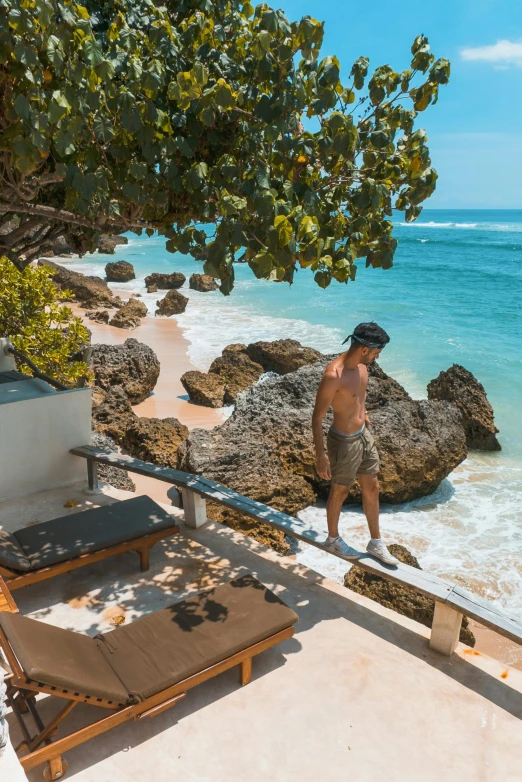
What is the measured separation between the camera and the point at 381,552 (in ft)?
15.1

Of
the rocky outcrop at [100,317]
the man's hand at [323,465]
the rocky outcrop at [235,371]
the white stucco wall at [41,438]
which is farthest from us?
the rocky outcrop at [100,317]

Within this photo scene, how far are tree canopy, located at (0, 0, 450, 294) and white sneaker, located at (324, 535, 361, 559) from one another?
206 cm

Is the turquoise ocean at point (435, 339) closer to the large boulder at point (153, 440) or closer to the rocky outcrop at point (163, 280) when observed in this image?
the rocky outcrop at point (163, 280)

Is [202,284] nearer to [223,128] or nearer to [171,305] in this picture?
[171,305]

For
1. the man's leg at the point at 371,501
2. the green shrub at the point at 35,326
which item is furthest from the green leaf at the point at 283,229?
Answer: the green shrub at the point at 35,326

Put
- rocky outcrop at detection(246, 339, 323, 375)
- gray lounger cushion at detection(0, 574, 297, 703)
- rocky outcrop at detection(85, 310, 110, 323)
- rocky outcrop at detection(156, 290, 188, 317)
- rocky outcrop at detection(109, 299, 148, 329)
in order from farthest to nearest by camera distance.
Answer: rocky outcrop at detection(156, 290, 188, 317) < rocky outcrop at detection(85, 310, 110, 323) < rocky outcrop at detection(109, 299, 148, 329) < rocky outcrop at detection(246, 339, 323, 375) < gray lounger cushion at detection(0, 574, 297, 703)

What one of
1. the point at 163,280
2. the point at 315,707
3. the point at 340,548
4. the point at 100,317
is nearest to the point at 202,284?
the point at 163,280

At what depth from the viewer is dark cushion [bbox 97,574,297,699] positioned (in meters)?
3.58

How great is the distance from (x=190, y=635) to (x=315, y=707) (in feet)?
2.93

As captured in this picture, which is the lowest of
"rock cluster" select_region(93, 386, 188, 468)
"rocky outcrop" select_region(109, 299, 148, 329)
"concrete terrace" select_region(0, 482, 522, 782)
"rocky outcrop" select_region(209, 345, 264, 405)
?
"rocky outcrop" select_region(109, 299, 148, 329)

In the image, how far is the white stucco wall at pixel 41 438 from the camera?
247 inches

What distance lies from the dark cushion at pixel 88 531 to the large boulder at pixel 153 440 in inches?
165

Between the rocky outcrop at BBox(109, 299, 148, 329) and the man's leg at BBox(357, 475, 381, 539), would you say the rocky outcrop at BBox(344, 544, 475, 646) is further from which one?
the rocky outcrop at BBox(109, 299, 148, 329)

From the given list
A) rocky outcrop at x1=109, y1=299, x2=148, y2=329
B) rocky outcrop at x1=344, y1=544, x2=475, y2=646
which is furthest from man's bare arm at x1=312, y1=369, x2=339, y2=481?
rocky outcrop at x1=109, y1=299, x2=148, y2=329
